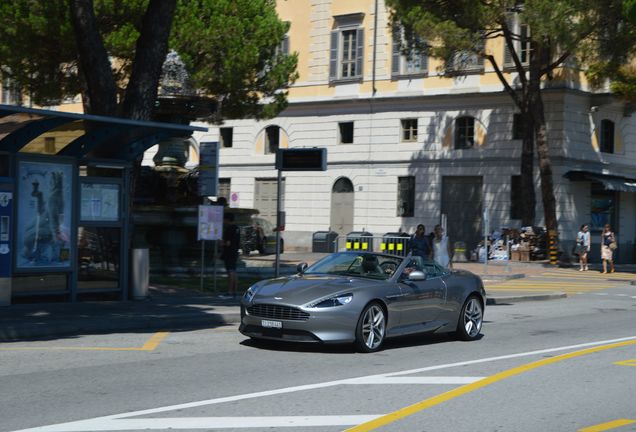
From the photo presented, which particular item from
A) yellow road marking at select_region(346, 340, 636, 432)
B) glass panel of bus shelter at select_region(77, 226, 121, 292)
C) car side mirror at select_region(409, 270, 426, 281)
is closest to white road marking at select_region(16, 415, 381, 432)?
yellow road marking at select_region(346, 340, 636, 432)

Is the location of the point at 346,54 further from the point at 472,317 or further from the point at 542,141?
the point at 472,317

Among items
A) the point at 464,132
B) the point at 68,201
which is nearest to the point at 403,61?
the point at 464,132

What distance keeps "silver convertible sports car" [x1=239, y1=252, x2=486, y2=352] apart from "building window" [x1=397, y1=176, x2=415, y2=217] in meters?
33.0

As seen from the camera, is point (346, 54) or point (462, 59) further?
point (346, 54)

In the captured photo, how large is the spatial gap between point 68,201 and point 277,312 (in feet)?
21.8

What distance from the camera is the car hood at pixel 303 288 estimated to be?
42.1 feet

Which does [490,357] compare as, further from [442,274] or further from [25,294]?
[25,294]

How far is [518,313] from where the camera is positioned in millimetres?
20891

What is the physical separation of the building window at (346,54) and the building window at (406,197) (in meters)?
5.78

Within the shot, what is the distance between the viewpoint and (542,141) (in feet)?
134

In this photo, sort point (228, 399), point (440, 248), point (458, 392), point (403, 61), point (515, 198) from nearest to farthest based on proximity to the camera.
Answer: point (228, 399), point (458, 392), point (440, 248), point (515, 198), point (403, 61)

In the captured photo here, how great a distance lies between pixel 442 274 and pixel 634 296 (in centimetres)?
1402

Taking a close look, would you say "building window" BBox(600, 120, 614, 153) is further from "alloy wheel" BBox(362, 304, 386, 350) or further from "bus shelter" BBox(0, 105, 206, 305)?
"alloy wheel" BBox(362, 304, 386, 350)

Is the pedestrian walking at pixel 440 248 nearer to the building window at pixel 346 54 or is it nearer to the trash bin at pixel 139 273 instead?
the trash bin at pixel 139 273
